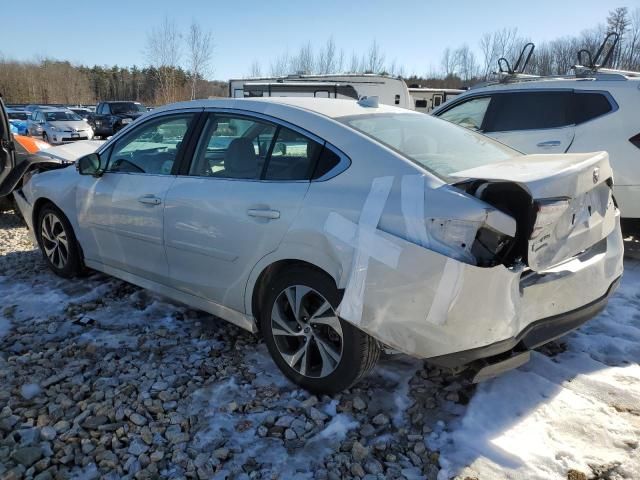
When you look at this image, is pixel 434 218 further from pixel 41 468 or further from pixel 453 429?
pixel 41 468

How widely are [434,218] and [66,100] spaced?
80691 mm

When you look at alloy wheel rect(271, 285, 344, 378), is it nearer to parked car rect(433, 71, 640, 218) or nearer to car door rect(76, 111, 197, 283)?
car door rect(76, 111, 197, 283)

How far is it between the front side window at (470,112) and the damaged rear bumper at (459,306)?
13.0 ft

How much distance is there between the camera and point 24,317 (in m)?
3.92

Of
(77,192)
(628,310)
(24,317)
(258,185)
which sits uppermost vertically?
(258,185)

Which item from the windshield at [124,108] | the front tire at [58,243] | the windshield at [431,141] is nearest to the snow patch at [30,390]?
the front tire at [58,243]

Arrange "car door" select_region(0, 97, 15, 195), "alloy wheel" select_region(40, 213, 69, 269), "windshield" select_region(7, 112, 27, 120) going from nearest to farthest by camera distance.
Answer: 1. "alloy wheel" select_region(40, 213, 69, 269)
2. "car door" select_region(0, 97, 15, 195)
3. "windshield" select_region(7, 112, 27, 120)

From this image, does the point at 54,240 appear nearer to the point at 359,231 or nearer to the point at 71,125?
the point at 359,231

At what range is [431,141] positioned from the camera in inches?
120

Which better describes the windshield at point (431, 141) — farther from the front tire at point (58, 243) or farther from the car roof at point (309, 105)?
the front tire at point (58, 243)

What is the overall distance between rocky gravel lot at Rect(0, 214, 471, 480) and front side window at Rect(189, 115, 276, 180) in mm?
1171

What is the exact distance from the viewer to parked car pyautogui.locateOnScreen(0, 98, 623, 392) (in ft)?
7.50

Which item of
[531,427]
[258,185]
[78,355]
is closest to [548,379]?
[531,427]

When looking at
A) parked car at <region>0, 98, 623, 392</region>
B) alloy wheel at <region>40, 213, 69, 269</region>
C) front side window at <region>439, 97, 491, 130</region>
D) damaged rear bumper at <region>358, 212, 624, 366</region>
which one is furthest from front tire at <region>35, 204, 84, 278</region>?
front side window at <region>439, 97, 491, 130</region>
